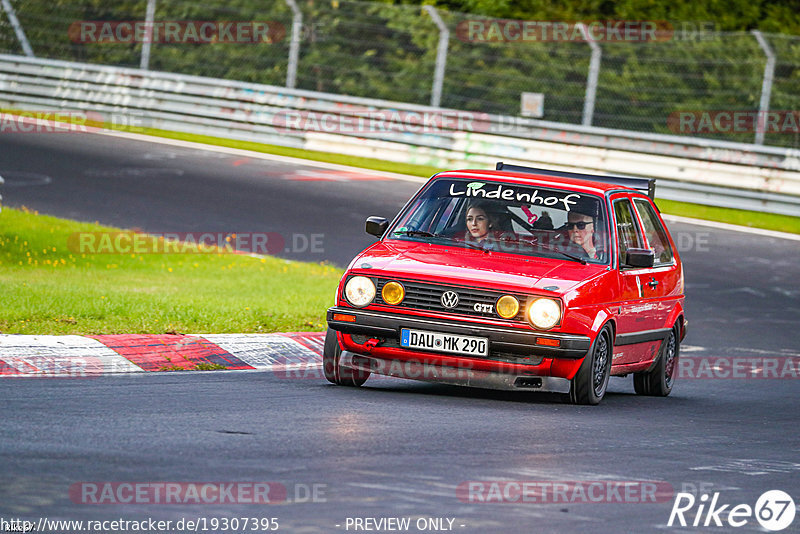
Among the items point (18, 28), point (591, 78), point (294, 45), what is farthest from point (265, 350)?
point (18, 28)

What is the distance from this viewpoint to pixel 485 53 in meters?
24.3

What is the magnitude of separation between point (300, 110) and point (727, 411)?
54.2ft

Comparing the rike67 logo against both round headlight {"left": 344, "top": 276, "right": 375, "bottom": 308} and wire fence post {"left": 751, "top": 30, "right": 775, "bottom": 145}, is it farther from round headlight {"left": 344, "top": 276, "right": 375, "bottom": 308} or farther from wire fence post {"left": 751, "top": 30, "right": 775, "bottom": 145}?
wire fence post {"left": 751, "top": 30, "right": 775, "bottom": 145}

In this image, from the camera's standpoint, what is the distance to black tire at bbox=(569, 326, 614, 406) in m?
9.08

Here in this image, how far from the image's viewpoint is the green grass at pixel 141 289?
36.5 ft

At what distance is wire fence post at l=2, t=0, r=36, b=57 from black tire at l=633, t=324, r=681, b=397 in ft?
64.2

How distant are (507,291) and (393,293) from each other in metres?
0.77

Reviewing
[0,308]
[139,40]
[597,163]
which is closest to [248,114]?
[139,40]

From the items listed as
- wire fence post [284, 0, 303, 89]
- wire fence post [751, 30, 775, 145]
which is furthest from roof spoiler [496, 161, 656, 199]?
wire fence post [284, 0, 303, 89]

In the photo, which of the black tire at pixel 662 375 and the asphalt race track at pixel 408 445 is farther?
the black tire at pixel 662 375

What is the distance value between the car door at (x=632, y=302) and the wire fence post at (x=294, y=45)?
51.1ft

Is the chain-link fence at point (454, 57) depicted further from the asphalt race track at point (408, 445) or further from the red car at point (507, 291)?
the red car at point (507, 291)

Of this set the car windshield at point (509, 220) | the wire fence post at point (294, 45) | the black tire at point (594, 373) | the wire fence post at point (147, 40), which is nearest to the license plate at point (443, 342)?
the black tire at point (594, 373)

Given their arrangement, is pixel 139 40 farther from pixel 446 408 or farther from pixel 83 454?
pixel 83 454
